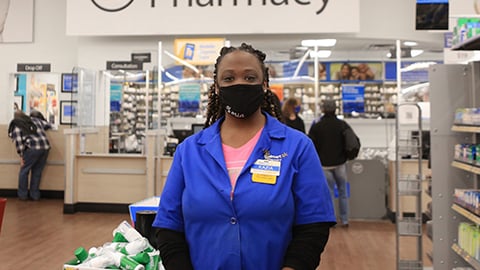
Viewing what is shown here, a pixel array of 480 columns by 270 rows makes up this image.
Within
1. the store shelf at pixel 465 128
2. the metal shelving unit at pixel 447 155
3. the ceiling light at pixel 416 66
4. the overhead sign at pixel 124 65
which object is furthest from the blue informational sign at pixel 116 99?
the store shelf at pixel 465 128

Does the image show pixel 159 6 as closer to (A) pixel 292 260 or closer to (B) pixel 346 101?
(B) pixel 346 101

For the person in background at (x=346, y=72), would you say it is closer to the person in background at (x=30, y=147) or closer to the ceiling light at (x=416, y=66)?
the ceiling light at (x=416, y=66)

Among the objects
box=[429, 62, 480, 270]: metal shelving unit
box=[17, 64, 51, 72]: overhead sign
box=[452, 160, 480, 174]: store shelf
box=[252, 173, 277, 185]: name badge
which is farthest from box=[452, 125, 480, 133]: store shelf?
box=[17, 64, 51, 72]: overhead sign

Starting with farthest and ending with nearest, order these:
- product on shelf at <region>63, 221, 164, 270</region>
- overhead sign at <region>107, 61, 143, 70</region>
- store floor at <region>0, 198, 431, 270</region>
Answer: overhead sign at <region>107, 61, 143, 70</region> < store floor at <region>0, 198, 431, 270</region> < product on shelf at <region>63, 221, 164, 270</region>

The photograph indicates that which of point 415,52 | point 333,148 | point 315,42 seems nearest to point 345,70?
point 415,52

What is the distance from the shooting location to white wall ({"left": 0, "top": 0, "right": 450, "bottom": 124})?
8531 mm

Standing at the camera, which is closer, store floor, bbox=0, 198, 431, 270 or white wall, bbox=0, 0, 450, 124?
store floor, bbox=0, 198, 431, 270

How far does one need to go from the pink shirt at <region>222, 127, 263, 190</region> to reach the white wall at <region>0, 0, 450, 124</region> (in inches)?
270

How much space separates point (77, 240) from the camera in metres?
5.86

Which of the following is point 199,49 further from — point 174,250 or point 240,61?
point 174,250

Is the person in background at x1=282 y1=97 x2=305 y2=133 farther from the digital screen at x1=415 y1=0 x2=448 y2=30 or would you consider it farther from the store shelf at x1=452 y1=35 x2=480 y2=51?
Result: the store shelf at x1=452 y1=35 x2=480 y2=51

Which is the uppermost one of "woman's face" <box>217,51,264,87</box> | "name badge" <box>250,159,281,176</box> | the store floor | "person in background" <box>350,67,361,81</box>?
"person in background" <box>350,67,361,81</box>

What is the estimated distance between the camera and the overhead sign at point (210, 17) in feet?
26.6

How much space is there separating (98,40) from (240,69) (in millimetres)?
7860
